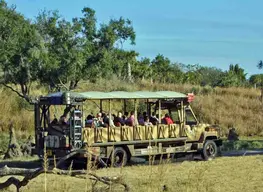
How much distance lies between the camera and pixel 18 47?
1088 inches

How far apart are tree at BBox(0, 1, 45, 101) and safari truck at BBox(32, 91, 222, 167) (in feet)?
24.1

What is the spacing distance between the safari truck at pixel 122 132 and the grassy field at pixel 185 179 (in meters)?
1.99

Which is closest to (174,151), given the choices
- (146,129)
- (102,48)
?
(146,129)

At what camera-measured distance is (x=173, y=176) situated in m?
15.1

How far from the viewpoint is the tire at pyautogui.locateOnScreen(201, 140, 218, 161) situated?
22.6 metres

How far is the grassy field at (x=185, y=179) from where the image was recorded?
9.56 meters

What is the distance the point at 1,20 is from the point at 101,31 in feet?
16.3

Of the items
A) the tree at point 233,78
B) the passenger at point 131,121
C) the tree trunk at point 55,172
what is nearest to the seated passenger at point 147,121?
the passenger at point 131,121

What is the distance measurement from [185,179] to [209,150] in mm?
9642

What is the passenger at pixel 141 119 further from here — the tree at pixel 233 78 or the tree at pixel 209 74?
the tree at pixel 209 74

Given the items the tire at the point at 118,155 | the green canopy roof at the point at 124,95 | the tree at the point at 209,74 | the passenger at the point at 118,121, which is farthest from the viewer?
the tree at the point at 209,74

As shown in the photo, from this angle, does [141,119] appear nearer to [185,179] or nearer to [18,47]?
[185,179]

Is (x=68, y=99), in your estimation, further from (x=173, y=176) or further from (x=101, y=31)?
(x=101, y=31)

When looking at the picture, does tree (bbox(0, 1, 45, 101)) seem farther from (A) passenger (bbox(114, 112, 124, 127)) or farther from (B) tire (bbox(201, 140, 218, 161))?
(B) tire (bbox(201, 140, 218, 161))
